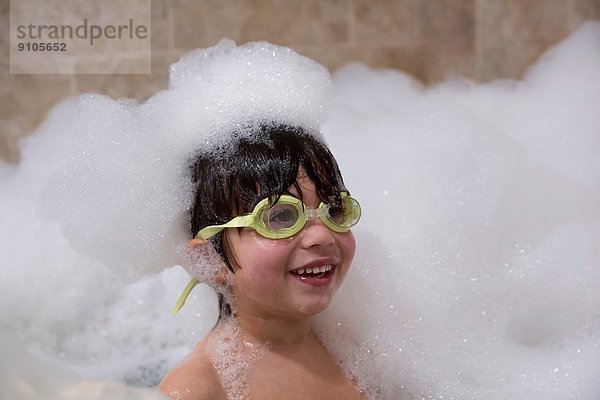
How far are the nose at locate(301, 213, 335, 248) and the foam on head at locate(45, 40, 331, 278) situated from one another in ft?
0.54

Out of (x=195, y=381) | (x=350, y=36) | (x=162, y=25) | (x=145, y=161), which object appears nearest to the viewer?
(x=195, y=381)

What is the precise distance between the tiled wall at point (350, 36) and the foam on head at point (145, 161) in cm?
80

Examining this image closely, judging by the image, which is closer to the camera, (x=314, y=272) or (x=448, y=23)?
(x=314, y=272)

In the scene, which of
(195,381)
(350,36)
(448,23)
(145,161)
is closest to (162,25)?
(350,36)

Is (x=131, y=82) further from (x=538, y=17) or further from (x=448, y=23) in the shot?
(x=538, y=17)

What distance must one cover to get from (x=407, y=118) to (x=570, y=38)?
1.78 ft

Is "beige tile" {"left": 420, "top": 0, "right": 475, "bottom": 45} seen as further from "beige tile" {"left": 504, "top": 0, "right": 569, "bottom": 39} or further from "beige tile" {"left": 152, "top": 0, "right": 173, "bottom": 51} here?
"beige tile" {"left": 152, "top": 0, "right": 173, "bottom": 51}

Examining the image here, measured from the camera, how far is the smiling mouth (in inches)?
41.7

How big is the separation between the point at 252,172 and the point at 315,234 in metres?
0.12

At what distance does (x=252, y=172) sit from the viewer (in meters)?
1.05

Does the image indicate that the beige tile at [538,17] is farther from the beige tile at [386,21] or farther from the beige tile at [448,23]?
the beige tile at [386,21]

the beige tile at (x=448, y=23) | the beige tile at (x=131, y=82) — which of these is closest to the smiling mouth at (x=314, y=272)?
the beige tile at (x=131, y=82)

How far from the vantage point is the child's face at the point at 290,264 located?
1.04 metres

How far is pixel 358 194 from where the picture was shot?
4.91 ft
